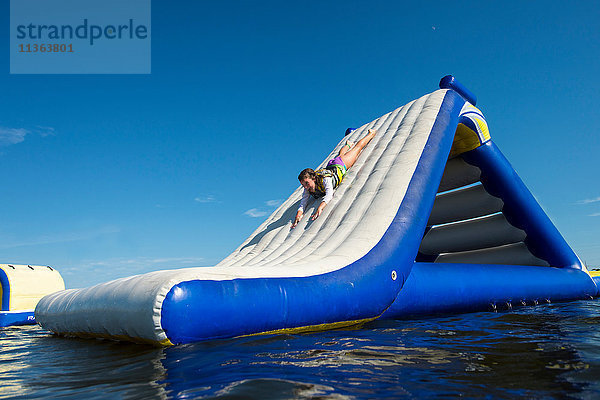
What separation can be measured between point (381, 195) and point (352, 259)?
2.75 feet

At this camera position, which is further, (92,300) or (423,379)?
(92,300)

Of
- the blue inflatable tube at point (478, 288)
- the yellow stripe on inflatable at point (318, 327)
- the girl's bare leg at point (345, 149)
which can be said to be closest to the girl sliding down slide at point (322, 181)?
the girl's bare leg at point (345, 149)

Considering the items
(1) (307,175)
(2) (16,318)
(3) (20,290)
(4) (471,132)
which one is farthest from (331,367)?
(3) (20,290)

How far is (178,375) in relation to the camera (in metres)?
1.39

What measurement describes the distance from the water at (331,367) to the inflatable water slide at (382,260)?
137mm

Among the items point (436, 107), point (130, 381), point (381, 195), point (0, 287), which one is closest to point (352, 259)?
point (381, 195)

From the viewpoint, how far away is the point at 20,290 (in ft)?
16.9

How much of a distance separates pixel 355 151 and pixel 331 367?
3092 millimetres

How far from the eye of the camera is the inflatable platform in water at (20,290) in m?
4.94

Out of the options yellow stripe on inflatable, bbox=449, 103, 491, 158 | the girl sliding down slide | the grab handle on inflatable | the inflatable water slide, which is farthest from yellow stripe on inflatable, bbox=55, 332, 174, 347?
the grab handle on inflatable

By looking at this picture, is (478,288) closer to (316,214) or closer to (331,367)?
(316,214)

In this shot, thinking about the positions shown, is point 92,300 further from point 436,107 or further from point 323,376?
point 436,107

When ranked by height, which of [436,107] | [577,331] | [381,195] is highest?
[436,107]

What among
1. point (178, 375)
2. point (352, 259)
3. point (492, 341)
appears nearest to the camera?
point (178, 375)
